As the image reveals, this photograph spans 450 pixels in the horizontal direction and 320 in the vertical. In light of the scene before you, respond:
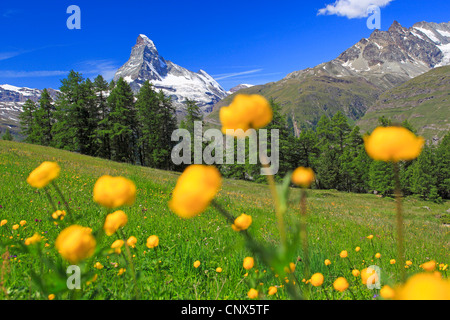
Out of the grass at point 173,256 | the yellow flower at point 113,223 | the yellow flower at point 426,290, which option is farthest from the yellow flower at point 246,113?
the yellow flower at point 113,223

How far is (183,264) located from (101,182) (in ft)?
6.74

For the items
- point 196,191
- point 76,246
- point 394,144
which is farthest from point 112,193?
point 394,144

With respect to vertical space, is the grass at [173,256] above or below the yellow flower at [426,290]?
below

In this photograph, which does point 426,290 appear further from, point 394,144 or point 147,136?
point 147,136

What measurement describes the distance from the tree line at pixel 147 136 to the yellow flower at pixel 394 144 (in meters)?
30.5

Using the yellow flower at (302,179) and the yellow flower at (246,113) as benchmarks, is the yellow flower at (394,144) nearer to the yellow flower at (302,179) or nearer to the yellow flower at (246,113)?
the yellow flower at (302,179)

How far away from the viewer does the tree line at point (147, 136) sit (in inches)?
1364

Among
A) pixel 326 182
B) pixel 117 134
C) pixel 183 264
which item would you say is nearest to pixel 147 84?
pixel 117 134

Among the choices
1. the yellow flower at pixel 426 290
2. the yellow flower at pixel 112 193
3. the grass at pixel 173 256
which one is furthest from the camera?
the grass at pixel 173 256

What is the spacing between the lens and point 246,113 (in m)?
0.86

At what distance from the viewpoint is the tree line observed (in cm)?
3466

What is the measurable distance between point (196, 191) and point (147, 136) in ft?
129

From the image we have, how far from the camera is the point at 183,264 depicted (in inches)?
115

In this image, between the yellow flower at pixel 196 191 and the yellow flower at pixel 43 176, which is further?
the yellow flower at pixel 43 176
